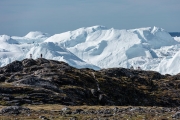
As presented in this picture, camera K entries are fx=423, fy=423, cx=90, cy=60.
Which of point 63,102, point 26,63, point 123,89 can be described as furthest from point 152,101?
point 63,102

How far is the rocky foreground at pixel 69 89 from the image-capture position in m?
85.3

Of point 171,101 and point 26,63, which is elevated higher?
point 26,63

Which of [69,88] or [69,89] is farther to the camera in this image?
[69,88]

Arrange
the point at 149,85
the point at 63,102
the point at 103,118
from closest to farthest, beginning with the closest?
the point at 103,118 → the point at 63,102 → the point at 149,85

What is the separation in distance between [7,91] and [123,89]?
160 feet

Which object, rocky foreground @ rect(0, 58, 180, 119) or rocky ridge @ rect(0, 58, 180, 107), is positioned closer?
rocky foreground @ rect(0, 58, 180, 119)

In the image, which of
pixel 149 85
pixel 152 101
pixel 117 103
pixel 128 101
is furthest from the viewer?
pixel 149 85

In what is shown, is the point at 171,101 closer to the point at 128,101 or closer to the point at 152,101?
the point at 152,101

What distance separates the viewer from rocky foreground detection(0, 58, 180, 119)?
280 feet

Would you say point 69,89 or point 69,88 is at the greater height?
point 69,88

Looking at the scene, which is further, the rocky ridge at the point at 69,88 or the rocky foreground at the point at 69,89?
the rocky ridge at the point at 69,88

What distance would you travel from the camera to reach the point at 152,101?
127812mm

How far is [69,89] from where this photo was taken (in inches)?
3979

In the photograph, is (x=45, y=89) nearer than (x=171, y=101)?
Yes
